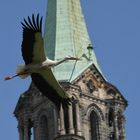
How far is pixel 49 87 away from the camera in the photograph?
25.8 m

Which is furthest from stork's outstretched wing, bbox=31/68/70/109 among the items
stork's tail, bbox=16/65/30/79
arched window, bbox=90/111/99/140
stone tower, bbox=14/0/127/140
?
arched window, bbox=90/111/99/140

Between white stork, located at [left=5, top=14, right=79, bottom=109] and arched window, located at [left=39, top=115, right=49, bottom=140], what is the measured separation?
4059 centimetres

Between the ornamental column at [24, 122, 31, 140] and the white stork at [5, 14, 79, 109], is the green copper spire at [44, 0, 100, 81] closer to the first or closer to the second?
the ornamental column at [24, 122, 31, 140]

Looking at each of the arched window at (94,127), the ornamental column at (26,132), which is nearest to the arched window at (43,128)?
the ornamental column at (26,132)

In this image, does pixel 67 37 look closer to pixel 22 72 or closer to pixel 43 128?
pixel 43 128

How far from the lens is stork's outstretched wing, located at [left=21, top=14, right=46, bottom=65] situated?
24953 millimetres

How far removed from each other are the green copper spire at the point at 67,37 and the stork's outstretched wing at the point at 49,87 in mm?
39490

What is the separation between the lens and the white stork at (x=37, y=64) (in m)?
24.5

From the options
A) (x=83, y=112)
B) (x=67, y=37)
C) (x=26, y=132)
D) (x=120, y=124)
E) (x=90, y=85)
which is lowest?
(x=26, y=132)

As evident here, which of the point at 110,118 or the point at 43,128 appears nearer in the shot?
the point at 43,128

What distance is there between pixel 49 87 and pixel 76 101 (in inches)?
1583

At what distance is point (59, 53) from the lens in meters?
67.1

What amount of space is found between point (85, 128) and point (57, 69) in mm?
4666

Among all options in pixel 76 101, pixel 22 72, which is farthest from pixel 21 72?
pixel 76 101
